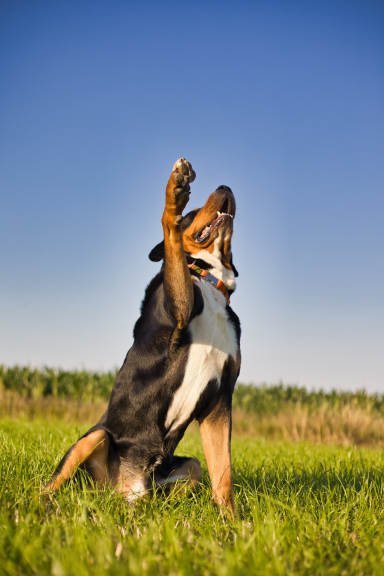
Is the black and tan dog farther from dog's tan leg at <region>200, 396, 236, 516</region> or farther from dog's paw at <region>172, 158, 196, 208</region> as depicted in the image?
dog's paw at <region>172, 158, 196, 208</region>

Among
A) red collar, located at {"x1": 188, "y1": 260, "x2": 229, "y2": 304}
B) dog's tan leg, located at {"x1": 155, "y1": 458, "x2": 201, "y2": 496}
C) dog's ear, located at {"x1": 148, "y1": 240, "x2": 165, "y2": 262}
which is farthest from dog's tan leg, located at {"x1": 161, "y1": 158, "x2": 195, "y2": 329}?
dog's tan leg, located at {"x1": 155, "y1": 458, "x2": 201, "y2": 496}

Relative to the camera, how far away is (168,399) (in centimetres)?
293

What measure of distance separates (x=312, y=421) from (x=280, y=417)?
1.20m

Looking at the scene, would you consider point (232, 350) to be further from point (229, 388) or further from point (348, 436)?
point (348, 436)

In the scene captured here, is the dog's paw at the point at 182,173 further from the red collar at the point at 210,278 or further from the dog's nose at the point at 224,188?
the dog's nose at the point at 224,188

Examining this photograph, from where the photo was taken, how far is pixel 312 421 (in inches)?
503

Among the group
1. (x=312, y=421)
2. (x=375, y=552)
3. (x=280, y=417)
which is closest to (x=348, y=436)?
(x=312, y=421)

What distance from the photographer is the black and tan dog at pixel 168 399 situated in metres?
2.82

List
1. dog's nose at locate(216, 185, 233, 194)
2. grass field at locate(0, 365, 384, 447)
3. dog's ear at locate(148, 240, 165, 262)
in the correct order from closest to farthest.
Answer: dog's ear at locate(148, 240, 165, 262), dog's nose at locate(216, 185, 233, 194), grass field at locate(0, 365, 384, 447)

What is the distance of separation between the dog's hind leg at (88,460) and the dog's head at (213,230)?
155 centimetres

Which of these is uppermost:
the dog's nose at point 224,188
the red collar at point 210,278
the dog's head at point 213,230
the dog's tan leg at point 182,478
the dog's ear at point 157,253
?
the dog's nose at point 224,188

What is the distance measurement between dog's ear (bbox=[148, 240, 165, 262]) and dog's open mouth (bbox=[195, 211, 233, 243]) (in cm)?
32

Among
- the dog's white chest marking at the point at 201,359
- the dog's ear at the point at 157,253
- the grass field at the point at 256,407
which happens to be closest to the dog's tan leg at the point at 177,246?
the dog's white chest marking at the point at 201,359

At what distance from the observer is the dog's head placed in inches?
143
